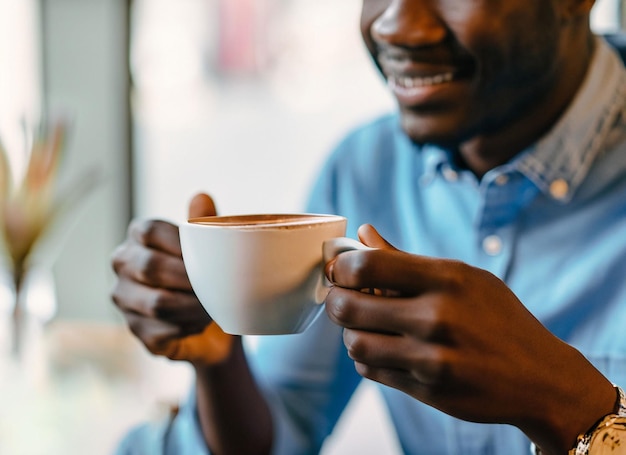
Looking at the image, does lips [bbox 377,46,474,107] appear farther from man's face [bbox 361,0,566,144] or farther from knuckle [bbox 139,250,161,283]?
knuckle [bbox 139,250,161,283]

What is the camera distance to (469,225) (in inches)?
41.6

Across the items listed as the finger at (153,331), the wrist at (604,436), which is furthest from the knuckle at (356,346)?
the finger at (153,331)

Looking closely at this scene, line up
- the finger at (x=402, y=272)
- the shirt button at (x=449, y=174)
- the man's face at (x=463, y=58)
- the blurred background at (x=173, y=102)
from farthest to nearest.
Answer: the blurred background at (x=173, y=102), the shirt button at (x=449, y=174), the man's face at (x=463, y=58), the finger at (x=402, y=272)

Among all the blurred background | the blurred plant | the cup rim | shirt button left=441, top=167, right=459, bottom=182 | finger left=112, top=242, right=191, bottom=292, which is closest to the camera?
the cup rim

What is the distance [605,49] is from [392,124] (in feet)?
Result: 1.15

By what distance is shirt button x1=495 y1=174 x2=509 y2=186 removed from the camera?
0.97 meters

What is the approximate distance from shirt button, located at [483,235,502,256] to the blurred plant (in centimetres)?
82

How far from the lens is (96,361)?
134 centimetres

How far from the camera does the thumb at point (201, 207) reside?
0.69 m

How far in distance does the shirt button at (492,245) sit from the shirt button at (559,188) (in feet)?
0.31

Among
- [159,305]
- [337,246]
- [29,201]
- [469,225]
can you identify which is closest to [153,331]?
[159,305]

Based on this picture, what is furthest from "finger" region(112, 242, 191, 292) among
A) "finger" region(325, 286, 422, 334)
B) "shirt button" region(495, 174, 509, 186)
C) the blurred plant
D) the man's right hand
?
the blurred plant

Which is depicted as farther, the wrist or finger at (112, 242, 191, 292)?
finger at (112, 242, 191, 292)

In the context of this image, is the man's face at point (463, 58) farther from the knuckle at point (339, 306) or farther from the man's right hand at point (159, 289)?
the knuckle at point (339, 306)
